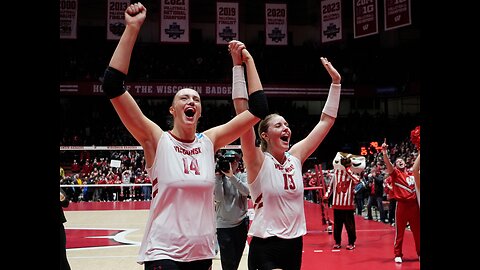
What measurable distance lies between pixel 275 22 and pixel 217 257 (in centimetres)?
1332

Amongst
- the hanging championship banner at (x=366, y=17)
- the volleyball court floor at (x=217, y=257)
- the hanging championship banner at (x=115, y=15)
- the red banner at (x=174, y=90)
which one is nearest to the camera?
the volleyball court floor at (x=217, y=257)

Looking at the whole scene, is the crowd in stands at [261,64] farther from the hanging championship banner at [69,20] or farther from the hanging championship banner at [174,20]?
the hanging championship banner at [174,20]

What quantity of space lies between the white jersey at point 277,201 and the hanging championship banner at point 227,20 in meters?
16.1

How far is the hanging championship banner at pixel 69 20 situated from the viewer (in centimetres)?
1964

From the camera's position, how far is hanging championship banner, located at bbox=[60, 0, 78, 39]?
64.4 feet

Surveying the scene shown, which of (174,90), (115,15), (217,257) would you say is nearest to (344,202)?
(217,257)

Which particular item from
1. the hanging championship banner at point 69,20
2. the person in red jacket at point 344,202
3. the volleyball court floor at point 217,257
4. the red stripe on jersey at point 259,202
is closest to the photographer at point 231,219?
the red stripe on jersey at point 259,202

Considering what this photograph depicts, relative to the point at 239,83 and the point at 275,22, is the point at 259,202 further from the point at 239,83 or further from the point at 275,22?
the point at 275,22

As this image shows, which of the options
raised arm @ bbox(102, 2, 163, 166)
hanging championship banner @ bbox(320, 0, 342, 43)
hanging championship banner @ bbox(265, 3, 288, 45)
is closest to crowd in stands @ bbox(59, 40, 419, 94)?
hanging championship banner @ bbox(265, 3, 288, 45)

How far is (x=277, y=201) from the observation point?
3.96 m

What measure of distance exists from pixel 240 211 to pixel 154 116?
25.2 metres

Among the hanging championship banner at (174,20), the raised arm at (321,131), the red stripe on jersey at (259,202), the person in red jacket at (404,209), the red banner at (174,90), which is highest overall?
the hanging championship banner at (174,20)
